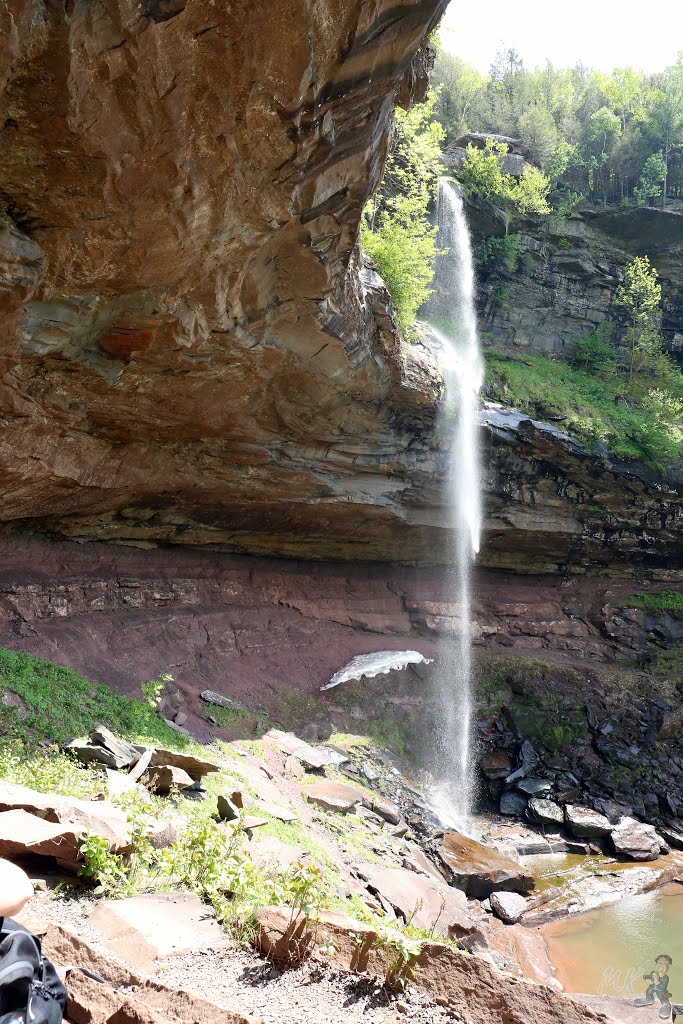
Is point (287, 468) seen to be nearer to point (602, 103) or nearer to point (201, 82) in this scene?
point (201, 82)

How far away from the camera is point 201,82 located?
5.70 meters

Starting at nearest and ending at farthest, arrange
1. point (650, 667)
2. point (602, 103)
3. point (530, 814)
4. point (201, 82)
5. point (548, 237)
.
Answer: point (201, 82)
point (530, 814)
point (650, 667)
point (548, 237)
point (602, 103)

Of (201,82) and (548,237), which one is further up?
(548,237)

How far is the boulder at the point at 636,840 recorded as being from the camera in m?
13.3

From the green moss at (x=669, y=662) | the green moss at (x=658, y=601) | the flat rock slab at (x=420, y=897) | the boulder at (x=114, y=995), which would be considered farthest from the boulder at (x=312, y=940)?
the green moss at (x=658, y=601)

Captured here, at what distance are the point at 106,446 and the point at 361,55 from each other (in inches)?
332

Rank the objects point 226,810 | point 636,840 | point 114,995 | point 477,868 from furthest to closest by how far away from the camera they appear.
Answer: point 636,840 < point 477,868 < point 226,810 < point 114,995

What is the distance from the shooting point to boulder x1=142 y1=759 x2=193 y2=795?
284 inches

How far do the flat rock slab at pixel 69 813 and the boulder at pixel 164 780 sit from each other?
1.95 metres

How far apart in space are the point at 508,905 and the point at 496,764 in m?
6.31

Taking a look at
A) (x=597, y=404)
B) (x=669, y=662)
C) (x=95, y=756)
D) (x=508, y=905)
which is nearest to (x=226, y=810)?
(x=95, y=756)

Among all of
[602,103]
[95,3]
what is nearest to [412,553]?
[95,3]

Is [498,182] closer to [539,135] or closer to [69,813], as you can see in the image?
[539,135]

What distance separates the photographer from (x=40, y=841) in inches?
164
